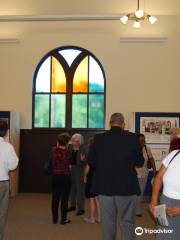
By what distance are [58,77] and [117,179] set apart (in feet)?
22.4

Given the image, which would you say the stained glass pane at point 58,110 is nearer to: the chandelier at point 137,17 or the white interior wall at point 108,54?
the white interior wall at point 108,54

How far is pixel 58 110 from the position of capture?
10750mm

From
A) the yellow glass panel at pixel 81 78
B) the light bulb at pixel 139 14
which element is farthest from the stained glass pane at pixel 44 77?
the light bulb at pixel 139 14

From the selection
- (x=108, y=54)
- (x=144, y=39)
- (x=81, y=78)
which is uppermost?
(x=144, y=39)

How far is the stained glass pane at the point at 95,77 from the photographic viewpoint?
34.8ft

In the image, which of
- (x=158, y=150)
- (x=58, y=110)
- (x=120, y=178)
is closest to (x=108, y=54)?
(x=58, y=110)

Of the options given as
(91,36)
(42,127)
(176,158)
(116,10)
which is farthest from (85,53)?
(176,158)

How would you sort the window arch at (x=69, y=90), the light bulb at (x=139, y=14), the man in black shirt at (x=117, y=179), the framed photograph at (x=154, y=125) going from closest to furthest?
the man in black shirt at (x=117, y=179), the light bulb at (x=139, y=14), the framed photograph at (x=154, y=125), the window arch at (x=69, y=90)

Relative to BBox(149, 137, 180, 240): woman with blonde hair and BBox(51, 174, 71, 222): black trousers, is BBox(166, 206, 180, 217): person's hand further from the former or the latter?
BBox(51, 174, 71, 222): black trousers

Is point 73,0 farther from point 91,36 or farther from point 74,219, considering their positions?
point 74,219

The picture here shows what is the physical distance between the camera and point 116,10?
10469mm

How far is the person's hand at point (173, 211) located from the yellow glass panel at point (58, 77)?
764 cm

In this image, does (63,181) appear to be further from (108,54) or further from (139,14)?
(108,54)

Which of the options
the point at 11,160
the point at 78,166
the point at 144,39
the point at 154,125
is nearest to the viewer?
the point at 11,160
